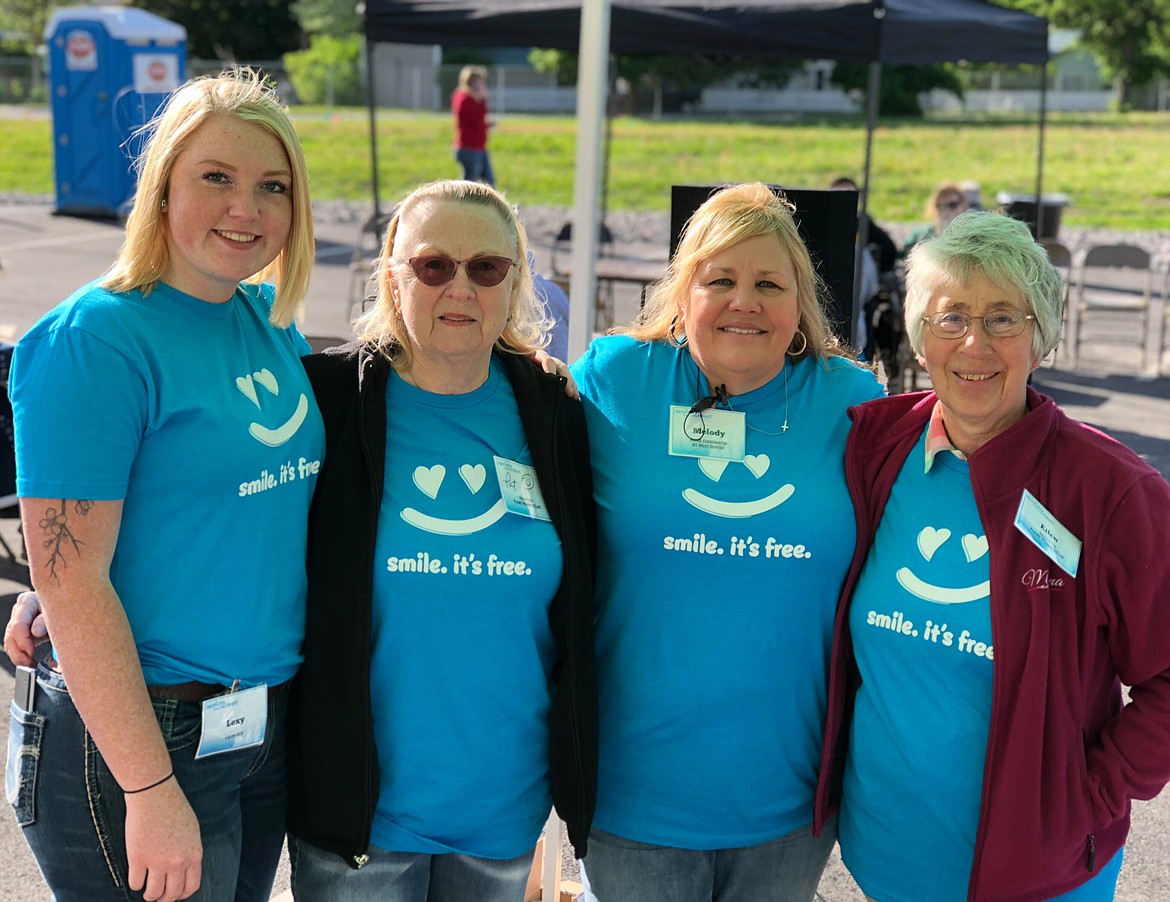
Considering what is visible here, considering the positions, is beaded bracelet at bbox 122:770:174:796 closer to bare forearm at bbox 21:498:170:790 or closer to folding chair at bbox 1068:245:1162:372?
bare forearm at bbox 21:498:170:790

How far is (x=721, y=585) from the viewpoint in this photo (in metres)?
2.10

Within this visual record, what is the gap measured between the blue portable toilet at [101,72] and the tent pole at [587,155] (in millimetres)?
13237

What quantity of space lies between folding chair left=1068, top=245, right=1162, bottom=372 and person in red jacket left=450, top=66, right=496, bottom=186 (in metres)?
6.56

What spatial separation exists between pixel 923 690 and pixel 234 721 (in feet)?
3.73

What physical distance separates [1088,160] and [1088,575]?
90.0 feet

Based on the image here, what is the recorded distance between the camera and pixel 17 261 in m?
12.8

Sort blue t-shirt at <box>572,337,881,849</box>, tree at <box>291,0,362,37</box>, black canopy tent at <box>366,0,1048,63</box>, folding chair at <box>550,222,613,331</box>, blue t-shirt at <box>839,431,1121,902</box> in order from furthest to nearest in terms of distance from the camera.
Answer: tree at <box>291,0,362,37</box>, folding chair at <box>550,222,613,331</box>, black canopy tent at <box>366,0,1048,63</box>, blue t-shirt at <box>572,337,881,849</box>, blue t-shirt at <box>839,431,1121,902</box>

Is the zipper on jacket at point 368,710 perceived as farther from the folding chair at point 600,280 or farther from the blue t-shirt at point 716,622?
the folding chair at point 600,280

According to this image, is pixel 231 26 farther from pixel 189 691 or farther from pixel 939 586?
pixel 939 586

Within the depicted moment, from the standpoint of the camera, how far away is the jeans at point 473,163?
546 inches

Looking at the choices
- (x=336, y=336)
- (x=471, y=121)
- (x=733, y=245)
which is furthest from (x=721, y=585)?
(x=471, y=121)

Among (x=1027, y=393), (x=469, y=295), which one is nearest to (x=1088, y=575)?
(x=1027, y=393)

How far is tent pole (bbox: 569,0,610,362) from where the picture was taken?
3092 mm

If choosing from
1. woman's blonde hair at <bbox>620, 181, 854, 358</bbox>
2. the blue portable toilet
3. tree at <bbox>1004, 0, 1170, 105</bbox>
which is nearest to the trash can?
woman's blonde hair at <bbox>620, 181, 854, 358</bbox>
